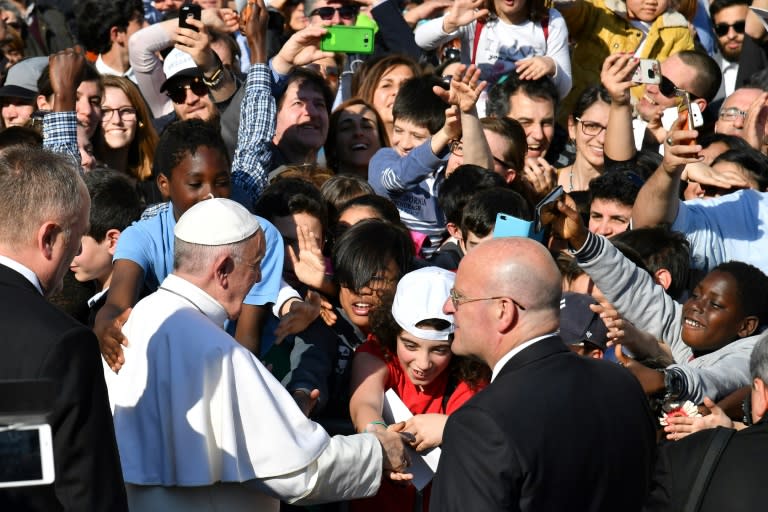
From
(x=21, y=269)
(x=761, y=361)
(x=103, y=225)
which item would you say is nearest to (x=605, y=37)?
(x=103, y=225)

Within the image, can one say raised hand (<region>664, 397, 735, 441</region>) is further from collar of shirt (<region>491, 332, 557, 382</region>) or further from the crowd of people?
collar of shirt (<region>491, 332, 557, 382</region>)

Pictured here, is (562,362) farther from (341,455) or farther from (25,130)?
(25,130)

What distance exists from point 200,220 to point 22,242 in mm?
960

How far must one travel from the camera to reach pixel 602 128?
800 centimetres

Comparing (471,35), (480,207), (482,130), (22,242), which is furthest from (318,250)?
(471,35)

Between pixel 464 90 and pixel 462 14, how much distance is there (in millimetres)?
1925

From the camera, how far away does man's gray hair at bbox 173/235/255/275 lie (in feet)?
14.2

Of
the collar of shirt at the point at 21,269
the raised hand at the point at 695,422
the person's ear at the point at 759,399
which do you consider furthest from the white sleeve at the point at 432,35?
the collar of shirt at the point at 21,269

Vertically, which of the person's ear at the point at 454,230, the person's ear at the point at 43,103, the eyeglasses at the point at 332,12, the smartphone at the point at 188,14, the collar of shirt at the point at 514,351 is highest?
the collar of shirt at the point at 514,351

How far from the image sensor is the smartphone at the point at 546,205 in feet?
18.1

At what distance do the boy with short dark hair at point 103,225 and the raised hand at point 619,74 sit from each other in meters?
2.79

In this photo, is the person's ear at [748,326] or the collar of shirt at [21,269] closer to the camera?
the collar of shirt at [21,269]

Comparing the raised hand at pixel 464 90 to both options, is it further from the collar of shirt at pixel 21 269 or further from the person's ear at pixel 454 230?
the collar of shirt at pixel 21 269

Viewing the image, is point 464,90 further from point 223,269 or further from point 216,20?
point 216,20
